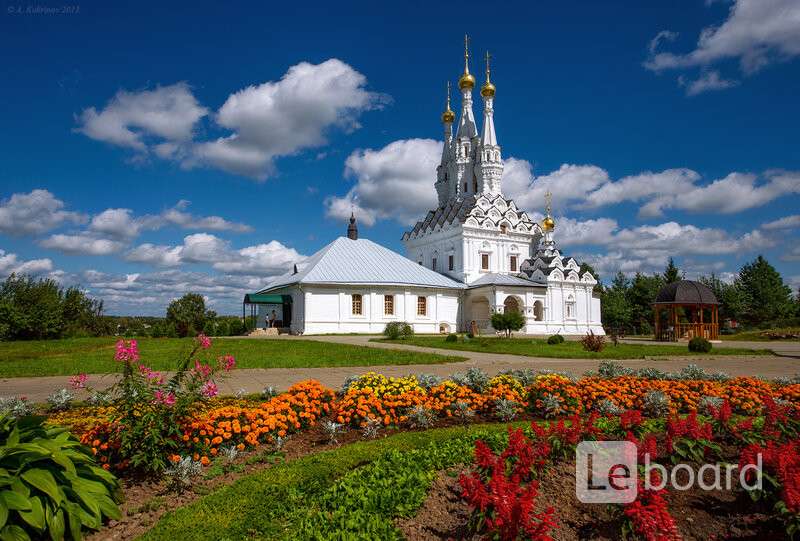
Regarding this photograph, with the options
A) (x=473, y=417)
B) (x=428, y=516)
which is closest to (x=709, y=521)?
(x=428, y=516)

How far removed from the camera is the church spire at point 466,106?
168 ft

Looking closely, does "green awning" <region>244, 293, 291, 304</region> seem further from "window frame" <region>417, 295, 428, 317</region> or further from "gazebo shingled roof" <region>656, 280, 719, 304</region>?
"gazebo shingled roof" <region>656, 280, 719, 304</region>

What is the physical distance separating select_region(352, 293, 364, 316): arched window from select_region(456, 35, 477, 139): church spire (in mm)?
22571

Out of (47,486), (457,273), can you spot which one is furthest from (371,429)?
(457,273)

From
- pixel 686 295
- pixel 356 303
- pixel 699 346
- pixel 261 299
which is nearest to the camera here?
pixel 699 346

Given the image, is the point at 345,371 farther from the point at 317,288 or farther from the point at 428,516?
the point at 317,288

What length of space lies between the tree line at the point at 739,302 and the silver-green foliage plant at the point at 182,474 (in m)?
56.0

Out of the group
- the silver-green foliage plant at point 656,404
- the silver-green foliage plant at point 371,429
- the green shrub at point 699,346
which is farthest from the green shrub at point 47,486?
the green shrub at point 699,346

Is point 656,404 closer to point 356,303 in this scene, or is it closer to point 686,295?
point 686,295

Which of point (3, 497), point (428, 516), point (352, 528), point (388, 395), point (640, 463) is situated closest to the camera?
point (3, 497)

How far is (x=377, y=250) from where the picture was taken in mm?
42219

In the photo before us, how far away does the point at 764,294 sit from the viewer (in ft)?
196

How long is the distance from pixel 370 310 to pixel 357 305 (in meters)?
1.02

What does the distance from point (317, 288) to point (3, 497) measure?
107 ft
